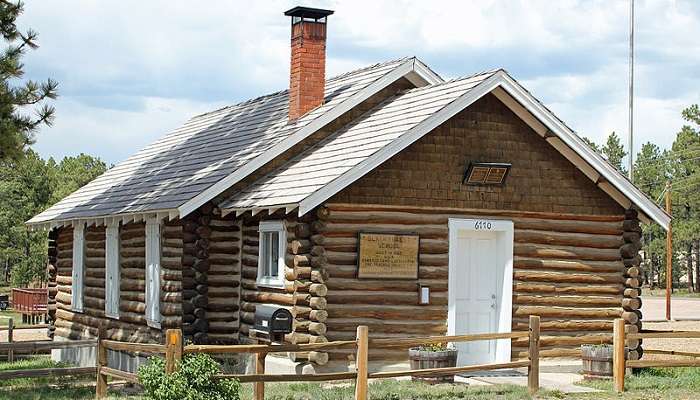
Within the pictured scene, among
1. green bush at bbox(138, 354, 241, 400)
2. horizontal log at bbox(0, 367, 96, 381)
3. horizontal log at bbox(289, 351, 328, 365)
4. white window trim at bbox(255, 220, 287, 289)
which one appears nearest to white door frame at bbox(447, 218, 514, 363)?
horizontal log at bbox(289, 351, 328, 365)

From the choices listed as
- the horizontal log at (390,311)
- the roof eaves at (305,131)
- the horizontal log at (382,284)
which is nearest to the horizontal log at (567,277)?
the horizontal log at (382,284)

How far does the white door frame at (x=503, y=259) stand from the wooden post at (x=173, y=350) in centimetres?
608

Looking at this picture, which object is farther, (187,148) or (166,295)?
(187,148)

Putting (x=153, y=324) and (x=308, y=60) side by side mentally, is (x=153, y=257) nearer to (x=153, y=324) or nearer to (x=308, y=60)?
(x=153, y=324)

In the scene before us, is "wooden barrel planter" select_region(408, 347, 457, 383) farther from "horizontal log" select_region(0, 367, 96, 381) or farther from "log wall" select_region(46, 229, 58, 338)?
"log wall" select_region(46, 229, 58, 338)

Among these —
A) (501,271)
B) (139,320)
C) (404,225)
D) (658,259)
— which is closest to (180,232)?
(139,320)

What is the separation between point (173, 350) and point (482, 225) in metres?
6.82

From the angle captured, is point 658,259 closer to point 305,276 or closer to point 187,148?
point 187,148

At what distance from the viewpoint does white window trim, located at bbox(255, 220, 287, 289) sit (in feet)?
63.4

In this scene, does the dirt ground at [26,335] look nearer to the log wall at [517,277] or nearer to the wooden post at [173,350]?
the log wall at [517,277]

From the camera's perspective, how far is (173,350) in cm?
1467

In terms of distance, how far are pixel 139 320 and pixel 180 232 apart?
2.76 meters

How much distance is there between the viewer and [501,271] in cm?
2005

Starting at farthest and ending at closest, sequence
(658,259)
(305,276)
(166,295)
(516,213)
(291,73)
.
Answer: (658,259) → (291,73) → (166,295) → (516,213) → (305,276)
